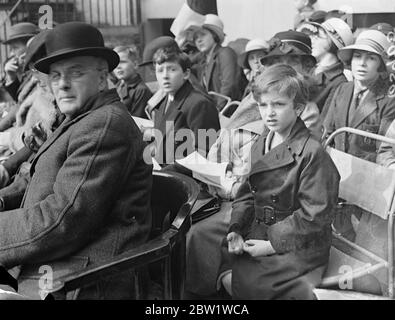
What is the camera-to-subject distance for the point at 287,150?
92.4 inches

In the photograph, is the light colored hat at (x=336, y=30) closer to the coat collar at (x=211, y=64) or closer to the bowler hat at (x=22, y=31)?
the coat collar at (x=211, y=64)

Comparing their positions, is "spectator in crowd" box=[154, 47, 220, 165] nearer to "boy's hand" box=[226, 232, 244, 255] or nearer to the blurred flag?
the blurred flag

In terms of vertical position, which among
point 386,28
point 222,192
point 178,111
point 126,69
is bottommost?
point 222,192

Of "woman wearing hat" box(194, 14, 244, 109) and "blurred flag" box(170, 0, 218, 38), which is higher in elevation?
A: "blurred flag" box(170, 0, 218, 38)

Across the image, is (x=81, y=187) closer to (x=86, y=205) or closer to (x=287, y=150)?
(x=86, y=205)

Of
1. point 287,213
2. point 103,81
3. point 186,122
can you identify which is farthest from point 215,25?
point 287,213

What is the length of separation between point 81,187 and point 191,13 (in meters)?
1.13

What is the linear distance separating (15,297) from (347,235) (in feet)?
3.99

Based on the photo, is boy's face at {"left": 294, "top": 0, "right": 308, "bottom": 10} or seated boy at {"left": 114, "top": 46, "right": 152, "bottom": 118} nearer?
boy's face at {"left": 294, "top": 0, "right": 308, "bottom": 10}

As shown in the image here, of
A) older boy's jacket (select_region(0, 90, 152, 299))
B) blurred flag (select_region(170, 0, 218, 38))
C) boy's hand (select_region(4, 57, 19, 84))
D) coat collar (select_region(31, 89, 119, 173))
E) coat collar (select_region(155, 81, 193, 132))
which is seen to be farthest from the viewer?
boy's hand (select_region(4, 57, 19, 84))

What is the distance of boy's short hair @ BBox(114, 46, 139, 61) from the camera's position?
9.75ft

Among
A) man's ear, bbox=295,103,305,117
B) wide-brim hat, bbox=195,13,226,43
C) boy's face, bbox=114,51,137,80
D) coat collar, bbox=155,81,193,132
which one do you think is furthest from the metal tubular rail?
boy's face, bbox=114,51,137,80

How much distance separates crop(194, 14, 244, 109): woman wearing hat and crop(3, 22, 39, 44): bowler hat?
904mm

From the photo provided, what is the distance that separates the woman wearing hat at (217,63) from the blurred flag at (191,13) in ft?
0.10
